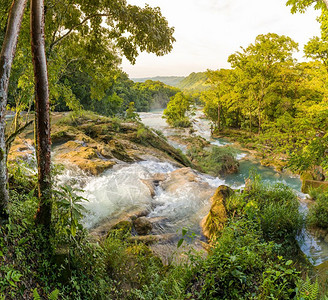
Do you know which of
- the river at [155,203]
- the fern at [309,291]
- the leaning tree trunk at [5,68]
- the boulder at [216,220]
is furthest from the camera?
the river at [155,203]

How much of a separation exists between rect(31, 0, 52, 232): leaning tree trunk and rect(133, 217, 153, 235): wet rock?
302cm

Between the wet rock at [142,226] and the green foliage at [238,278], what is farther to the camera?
the wet rock at [142,226]

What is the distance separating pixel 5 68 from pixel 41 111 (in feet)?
2.09

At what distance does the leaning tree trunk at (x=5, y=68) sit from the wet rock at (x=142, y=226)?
359 cm

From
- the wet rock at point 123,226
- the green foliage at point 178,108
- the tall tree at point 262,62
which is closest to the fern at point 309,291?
the wet rock at point 123,226

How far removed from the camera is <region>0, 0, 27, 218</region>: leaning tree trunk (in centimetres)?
239

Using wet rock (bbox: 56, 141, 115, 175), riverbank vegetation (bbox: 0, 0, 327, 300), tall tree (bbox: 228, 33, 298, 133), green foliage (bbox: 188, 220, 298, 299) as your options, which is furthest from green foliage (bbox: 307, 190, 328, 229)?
tall tree (bbox: 228, 33, 298, 133)

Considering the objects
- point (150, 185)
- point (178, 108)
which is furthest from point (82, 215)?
point (178, 108)

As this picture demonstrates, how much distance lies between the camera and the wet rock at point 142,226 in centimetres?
564

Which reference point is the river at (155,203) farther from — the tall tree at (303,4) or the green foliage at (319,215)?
the tall tree at (303,4)

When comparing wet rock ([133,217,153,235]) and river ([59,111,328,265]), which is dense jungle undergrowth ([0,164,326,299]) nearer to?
river ([59,111,328,265])

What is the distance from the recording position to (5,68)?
2.41 m

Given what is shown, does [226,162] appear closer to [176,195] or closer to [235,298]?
[176,195]

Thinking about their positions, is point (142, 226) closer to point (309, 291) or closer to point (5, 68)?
point (309, 291)
